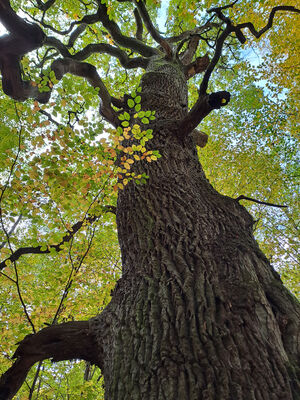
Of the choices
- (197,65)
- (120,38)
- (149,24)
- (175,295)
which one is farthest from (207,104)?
(120,38)

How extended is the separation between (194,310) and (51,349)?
1.16 meters

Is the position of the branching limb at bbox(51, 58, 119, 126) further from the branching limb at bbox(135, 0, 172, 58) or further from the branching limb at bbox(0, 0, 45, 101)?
the branching limb at bbox(135, 0, 172, 58)

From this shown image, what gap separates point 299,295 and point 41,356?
11.8 meters

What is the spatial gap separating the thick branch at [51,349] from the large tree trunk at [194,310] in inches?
4.4

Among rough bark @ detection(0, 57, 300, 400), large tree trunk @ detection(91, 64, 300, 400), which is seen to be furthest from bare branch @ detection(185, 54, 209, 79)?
large tree trunk @ detection(91, 64, 300, 400)

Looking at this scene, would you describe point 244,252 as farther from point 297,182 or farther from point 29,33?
point 297,182

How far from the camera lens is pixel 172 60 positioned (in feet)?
18.2

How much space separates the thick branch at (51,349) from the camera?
177 cm

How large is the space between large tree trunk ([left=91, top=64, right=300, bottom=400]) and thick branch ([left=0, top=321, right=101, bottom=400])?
0.11 metres

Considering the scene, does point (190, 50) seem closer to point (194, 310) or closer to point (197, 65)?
point (197, 65)

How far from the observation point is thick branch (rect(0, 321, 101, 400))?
1.77 m

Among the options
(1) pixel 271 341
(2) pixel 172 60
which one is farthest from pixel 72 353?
(2) pixel 172 60

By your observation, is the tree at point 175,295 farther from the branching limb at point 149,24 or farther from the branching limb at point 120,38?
the branching limb at point 120,38

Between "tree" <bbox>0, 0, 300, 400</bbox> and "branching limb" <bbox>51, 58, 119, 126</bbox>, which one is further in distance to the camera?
"branching limb" <bbox>51, 58, 119, 126</bbox>
